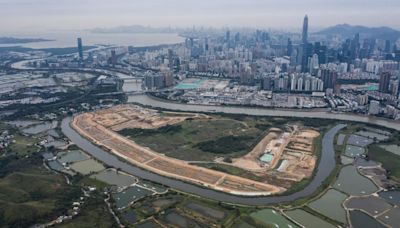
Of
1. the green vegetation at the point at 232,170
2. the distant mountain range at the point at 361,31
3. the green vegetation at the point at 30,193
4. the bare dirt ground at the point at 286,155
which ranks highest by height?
the distant mountain range at the point at 361,31

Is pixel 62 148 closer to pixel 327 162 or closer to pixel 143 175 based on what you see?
pixel 143 175

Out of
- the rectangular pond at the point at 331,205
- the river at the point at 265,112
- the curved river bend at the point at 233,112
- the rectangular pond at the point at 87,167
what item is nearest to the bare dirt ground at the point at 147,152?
the curved river bend at the point at 233,112

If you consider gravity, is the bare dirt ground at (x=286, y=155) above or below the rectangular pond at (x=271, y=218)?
above

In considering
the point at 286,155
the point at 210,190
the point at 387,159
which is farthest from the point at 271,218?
the point at 387,159

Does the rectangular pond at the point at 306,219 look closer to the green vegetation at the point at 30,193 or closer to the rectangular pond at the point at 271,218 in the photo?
the rectangular pond at the point at 271,218

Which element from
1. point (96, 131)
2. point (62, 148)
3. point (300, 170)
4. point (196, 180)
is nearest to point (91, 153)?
point (62, 148)

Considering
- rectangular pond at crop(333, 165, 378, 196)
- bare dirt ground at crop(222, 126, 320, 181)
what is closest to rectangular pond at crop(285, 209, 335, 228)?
rectangular pond at crop(333, 165, 378, 196)
